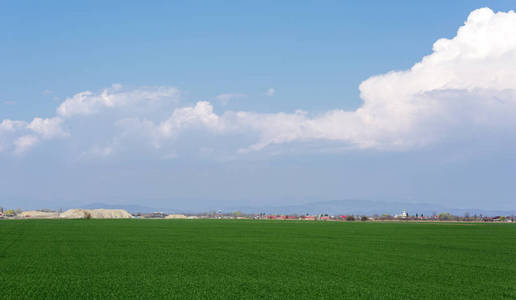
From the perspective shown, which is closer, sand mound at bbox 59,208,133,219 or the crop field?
the crop field

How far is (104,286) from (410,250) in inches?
1044

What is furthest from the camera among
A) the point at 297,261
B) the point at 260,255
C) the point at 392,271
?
the point at 260,255

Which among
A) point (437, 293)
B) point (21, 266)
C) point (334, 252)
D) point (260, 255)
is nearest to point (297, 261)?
point (260, 255)

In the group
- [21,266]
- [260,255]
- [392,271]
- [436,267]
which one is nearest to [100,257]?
[21,266]

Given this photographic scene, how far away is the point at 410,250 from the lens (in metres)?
41.3

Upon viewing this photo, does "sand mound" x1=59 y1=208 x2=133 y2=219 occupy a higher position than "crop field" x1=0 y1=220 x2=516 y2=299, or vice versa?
"sand mound" x1=59 y1=208 x2=133 y2=219

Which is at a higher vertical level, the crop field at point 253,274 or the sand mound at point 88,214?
the sand mound at point 88,214

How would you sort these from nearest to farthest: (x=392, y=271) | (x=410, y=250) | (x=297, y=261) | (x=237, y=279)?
(x=237, y=279), (x=392, y=271), (x=297, y=261), (x=410, y=250)

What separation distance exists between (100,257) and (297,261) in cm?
1232

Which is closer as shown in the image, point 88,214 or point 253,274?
point 253,274

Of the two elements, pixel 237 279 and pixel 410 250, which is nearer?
pixel 237 279

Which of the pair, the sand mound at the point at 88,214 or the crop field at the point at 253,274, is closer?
the crop field at the point at 253,274

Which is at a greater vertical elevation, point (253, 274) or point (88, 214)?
point (88, 214)

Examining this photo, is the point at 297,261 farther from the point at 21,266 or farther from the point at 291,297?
the point at 21,266
